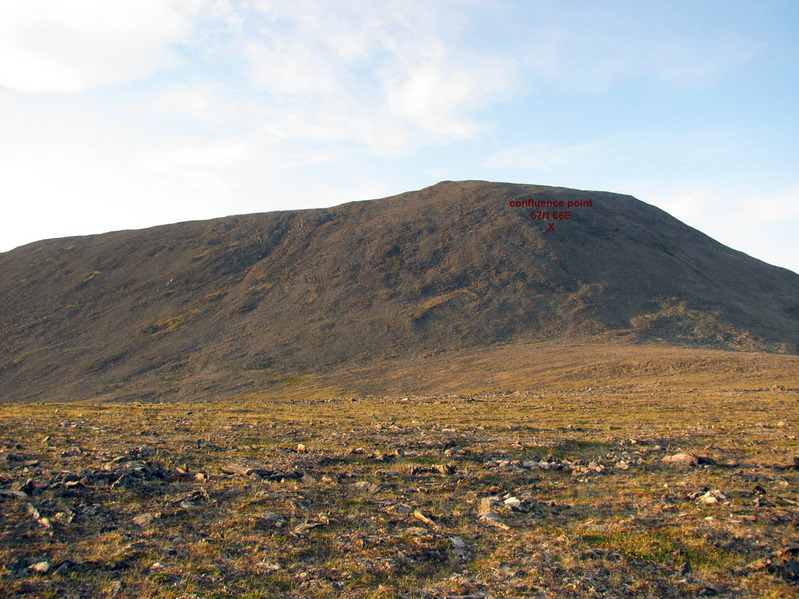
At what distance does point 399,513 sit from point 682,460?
11.4m

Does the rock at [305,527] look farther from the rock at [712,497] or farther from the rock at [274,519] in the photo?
the rock at [712,497]

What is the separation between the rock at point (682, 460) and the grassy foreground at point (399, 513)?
5.3 inches

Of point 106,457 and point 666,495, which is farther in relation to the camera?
point 106,457

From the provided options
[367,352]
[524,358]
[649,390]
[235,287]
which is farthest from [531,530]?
[235,287]

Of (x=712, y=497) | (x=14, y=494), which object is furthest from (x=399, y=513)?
(x=14, y=494)

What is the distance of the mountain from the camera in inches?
3590

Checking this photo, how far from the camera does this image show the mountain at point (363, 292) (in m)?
91.2

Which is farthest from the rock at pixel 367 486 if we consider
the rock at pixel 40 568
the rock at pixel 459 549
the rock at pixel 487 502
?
the rock at pixel 40 568

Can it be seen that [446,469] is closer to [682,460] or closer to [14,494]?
[682,460]

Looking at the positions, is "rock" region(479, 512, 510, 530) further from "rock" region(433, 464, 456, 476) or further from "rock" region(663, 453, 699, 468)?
"rock" region(663, 453, 699, 468)

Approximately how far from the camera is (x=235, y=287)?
119500 millimetres

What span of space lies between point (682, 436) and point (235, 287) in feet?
351

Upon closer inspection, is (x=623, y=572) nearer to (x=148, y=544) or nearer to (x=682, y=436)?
(x=148, y=544)

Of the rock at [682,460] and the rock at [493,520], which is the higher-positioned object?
the rock at [493,520]
